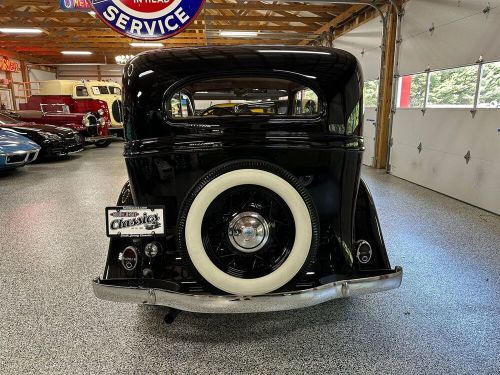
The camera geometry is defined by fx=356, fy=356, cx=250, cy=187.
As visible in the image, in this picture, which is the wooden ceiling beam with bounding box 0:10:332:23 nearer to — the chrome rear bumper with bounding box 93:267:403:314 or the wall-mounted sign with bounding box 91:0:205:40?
the wall-mounted sign with bounding box 91:0:205:40

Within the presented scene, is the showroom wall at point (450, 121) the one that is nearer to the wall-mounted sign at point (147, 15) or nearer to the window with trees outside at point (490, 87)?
the window with trees outside at point (490, 87)

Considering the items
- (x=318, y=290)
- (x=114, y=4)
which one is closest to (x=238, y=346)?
(x=318, y=290)

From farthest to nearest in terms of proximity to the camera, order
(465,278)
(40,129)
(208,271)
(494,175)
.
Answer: (40,129)
(494,175)
(465,278)
(208,271)

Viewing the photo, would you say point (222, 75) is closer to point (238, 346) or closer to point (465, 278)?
point (238, 346)

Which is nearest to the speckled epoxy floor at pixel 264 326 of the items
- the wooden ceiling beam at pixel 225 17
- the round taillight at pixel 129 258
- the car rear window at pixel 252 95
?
the round taillight at pixel 129 258

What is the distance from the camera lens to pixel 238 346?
75.4 inches

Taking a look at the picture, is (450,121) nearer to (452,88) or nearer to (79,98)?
(452,88)

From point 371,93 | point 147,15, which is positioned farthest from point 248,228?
point 371,93

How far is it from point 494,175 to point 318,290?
388 cm

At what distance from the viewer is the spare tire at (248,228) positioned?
5.43ft

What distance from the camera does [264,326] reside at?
210 centimetres

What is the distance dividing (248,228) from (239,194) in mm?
A: 179

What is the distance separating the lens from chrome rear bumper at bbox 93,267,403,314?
1.71m

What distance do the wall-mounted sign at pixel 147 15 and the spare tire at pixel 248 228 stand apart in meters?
3.19
